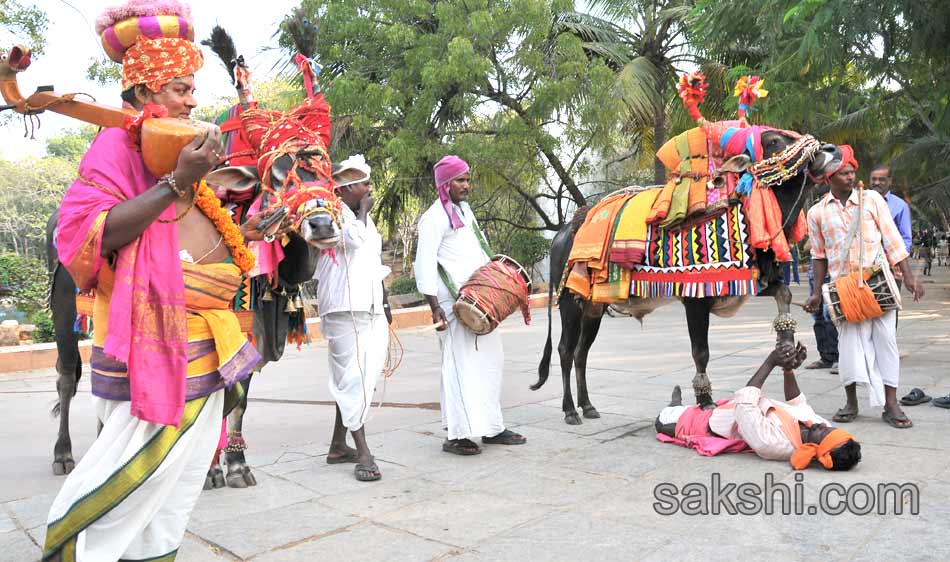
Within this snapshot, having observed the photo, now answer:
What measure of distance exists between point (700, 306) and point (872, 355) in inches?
48.6

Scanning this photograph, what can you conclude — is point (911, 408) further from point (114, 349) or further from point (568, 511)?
point (114, 349)

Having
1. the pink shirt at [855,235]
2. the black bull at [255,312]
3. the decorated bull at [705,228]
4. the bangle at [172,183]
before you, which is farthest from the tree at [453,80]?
the bangle at [172,183]

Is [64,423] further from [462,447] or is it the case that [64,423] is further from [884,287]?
[884,287]

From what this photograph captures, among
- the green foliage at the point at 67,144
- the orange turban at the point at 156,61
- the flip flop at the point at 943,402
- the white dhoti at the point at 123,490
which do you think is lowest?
the flip flop at the point at 943,402

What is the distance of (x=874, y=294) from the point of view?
5.37 metres

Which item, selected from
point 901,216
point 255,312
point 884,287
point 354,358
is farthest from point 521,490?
point 901,216

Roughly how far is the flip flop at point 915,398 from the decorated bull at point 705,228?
1645mm

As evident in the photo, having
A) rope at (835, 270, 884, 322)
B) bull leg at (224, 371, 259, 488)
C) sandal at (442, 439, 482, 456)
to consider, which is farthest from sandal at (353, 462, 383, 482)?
rope at (835, 270, 884, 322)

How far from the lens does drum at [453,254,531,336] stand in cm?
504

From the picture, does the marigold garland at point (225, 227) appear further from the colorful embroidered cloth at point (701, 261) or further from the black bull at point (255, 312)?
the colorful embroidered cloth at point (701, 261)

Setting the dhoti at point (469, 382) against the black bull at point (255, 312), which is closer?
the black bull at point (255, 312)

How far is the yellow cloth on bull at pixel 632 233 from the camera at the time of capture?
215 inches

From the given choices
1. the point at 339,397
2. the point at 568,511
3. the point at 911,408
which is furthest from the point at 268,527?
the point at 911,408

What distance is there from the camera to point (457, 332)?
525cm
